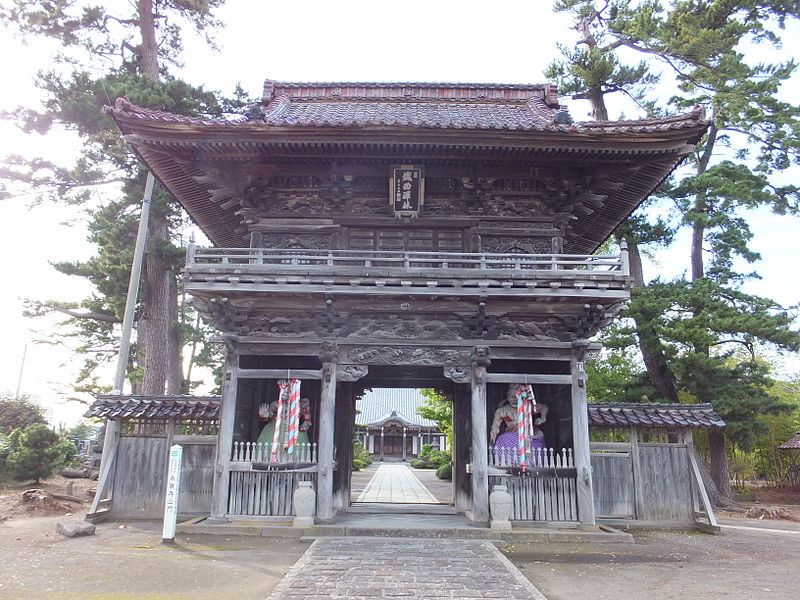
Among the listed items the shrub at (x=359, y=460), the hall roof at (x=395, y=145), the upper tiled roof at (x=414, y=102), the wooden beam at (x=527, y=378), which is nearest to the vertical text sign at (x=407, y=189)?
the hall roof at (x=395, y=145)

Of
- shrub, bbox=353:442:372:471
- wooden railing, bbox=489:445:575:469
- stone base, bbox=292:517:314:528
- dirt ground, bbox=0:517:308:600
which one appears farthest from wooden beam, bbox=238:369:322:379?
shrub, bbox=353:442:372:471

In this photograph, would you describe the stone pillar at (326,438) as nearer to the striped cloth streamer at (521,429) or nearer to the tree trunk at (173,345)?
the striped cloth streamer at (521,429)

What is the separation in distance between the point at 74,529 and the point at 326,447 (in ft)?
16.6

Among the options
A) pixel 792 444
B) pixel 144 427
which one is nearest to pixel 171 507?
pixel 144 427

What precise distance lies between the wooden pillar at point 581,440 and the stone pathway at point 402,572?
2.45 metres

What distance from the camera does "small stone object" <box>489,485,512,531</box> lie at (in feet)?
33.8

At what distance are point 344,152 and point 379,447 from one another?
42.9m

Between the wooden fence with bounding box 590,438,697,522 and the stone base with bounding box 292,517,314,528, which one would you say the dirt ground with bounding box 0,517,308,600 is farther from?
the wooden fence with bounding box 590,438,697,522

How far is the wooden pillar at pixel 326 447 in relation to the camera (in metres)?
10.7

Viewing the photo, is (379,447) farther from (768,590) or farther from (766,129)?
(768,590)

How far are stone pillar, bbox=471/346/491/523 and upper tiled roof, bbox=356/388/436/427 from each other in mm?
37823

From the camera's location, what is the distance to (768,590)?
7.15m

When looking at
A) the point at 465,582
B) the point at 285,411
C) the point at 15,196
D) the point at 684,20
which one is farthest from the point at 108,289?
the point at 684,20

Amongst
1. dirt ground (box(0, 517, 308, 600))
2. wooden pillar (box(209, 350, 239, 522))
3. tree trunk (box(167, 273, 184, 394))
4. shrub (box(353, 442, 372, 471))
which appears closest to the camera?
dirt ground (box(0, 517, 308, 600))
